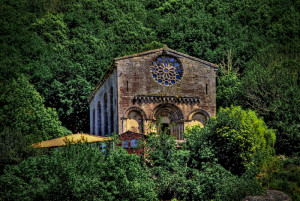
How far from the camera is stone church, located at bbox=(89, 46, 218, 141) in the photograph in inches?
1454

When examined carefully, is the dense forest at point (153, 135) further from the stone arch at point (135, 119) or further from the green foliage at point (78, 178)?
the stone arch at point (135, 119)

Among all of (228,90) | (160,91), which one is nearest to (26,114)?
(160,91)

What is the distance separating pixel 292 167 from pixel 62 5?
43.8 meters

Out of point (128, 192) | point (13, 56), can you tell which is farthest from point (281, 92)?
point (13, 56)

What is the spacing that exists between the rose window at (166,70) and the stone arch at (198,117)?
9.57ft

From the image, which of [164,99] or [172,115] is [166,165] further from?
[172,115]

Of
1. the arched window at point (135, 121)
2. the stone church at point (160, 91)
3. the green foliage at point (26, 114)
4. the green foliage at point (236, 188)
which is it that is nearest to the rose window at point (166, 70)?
the stone church at point (160, 91)

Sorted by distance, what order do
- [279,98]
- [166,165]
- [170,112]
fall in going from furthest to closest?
[279,98]
[170,112]
[166,165]

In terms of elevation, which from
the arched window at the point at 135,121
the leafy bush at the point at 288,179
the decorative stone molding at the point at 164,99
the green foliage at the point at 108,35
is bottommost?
the leafy bush at the point at 288,179

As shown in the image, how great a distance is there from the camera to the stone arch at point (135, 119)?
36672 mm

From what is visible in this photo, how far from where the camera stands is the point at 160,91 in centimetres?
3781

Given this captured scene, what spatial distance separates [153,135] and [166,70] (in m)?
9.48

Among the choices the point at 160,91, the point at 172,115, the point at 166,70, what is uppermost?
the point at 166,70

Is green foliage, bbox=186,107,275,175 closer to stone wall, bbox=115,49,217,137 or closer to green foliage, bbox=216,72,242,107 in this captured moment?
stone wall, bbox=115,49,217,137
